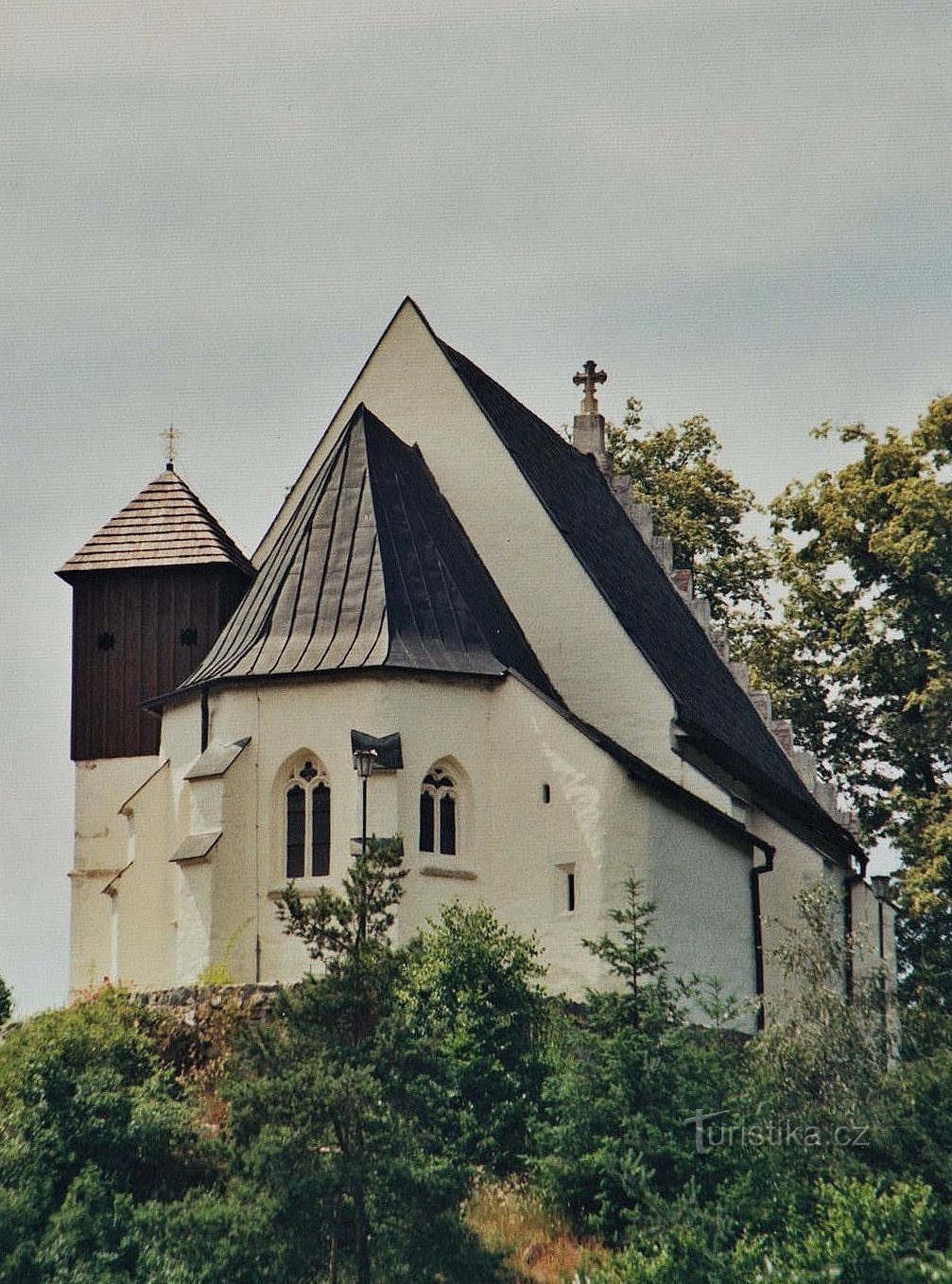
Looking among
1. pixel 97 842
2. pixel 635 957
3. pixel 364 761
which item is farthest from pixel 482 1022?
pixel 97 842

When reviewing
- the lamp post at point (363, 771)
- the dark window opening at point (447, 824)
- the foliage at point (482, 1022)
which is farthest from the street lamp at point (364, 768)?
the foliage at point (482, 1022)

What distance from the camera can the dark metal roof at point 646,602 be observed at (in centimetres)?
4491

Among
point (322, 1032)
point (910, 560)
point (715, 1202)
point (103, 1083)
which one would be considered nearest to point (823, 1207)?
point (715, 1202)

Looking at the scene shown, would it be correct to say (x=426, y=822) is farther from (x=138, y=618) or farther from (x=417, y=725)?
(x=138, y=618)

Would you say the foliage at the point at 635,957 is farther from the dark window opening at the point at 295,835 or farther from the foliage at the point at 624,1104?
the dark window opening at the point at 295,835

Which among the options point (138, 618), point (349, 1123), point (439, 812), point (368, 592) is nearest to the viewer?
point (349, 1123)

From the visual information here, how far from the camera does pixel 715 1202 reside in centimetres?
3350

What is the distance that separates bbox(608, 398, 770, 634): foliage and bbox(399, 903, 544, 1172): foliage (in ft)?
57.7

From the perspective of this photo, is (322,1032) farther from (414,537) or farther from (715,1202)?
(414,537)

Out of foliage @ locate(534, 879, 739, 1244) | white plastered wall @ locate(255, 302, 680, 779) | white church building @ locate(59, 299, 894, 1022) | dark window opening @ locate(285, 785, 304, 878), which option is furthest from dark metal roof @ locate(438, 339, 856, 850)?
foliage @ locate(534, 879, 739, 1244)

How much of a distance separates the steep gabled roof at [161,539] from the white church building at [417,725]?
5cm

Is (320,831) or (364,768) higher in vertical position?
(364,768)

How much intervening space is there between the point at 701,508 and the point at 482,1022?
20639 mm

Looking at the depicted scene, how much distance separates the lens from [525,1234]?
33969mm
